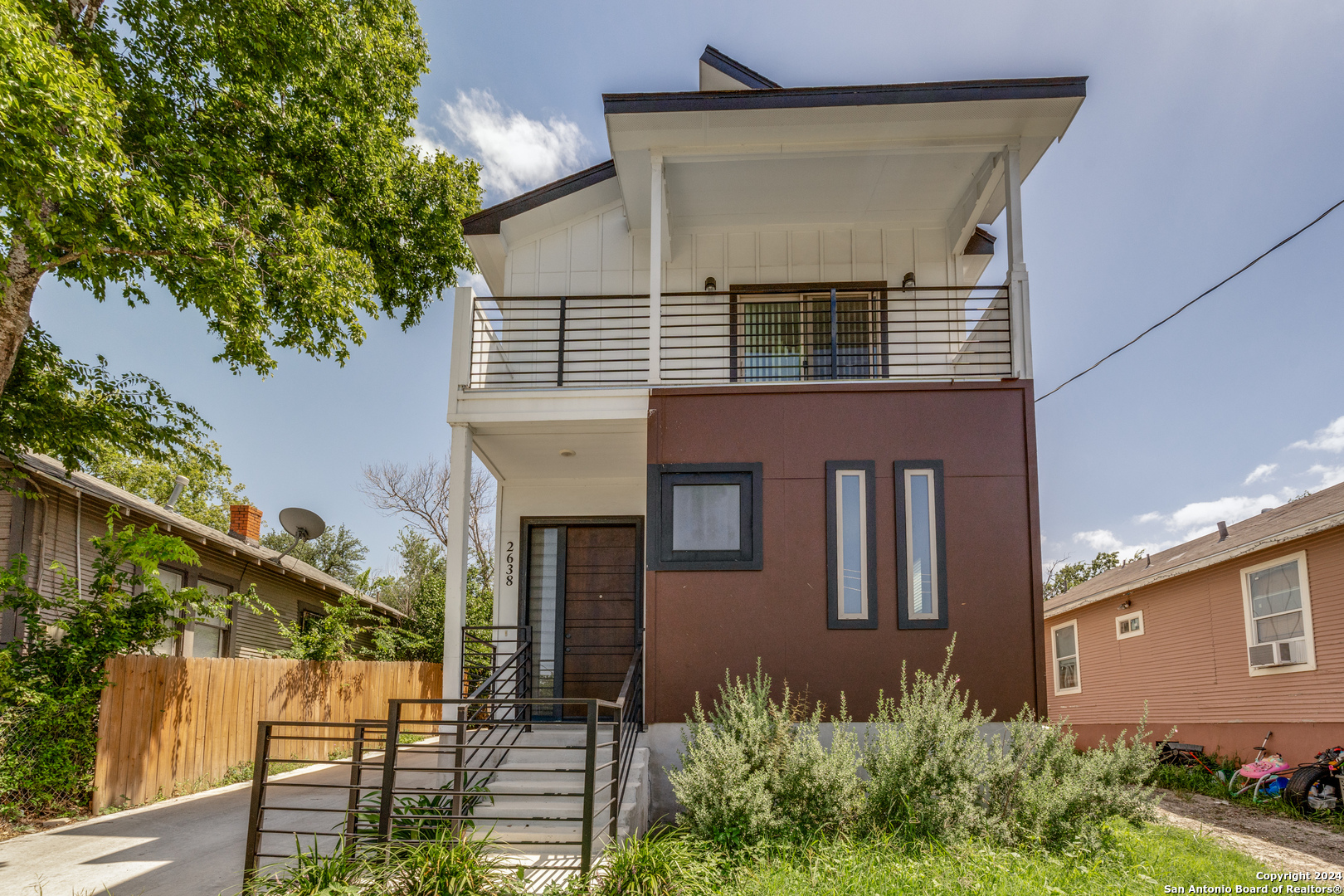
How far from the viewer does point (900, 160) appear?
1018 centimetres

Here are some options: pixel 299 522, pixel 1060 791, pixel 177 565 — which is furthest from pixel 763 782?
pixel 299 522

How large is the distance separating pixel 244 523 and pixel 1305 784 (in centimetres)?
1753

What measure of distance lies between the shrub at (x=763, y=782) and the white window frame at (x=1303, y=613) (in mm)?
8575

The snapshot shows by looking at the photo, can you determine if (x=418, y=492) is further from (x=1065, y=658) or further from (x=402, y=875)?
(x=402, y=875)

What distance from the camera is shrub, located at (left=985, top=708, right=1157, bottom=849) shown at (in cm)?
695

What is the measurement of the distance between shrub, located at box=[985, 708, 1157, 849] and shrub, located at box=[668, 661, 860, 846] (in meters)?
1.10

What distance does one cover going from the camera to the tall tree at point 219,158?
7719 millimetres

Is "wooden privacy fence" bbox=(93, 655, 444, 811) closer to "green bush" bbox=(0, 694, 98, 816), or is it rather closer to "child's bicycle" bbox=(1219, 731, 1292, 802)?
"green bush" bbox=(0, 694, 98, 816)

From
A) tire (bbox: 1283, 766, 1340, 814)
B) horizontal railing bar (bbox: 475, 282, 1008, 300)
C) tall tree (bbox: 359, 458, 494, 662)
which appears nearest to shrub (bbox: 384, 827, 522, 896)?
horizontal railing bar (bbox: 475, 282, 1008, 300)

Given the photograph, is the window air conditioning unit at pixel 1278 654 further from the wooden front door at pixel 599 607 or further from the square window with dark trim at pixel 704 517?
the wooden front door at pixel 599 607

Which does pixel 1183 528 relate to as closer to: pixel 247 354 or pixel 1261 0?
pixel 1261 0

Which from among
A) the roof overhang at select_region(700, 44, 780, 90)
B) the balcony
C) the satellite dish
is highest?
the roof overhang at select_region(700, 44, 780, 90)

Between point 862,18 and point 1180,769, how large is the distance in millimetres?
11611

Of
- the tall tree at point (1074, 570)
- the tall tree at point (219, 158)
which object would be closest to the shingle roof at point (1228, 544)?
the tall tree at point (219, 158)
